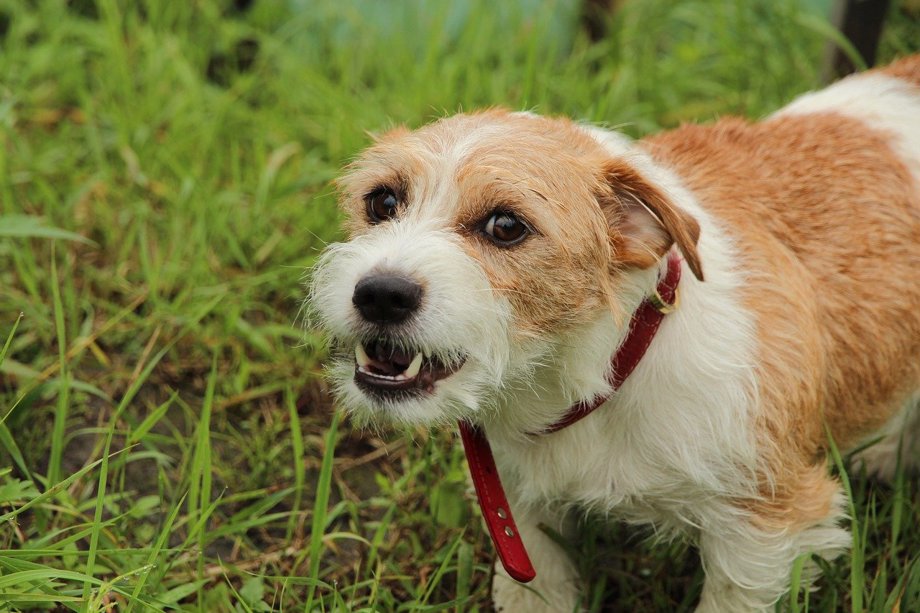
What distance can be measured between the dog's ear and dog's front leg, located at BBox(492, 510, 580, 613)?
103 centimetres

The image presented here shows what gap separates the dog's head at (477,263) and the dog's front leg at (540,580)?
75 centimetres

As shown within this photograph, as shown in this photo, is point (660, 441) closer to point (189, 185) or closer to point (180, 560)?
point (180, 560)

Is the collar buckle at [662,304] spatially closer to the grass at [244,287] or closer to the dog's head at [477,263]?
the dog's head at [477,263]

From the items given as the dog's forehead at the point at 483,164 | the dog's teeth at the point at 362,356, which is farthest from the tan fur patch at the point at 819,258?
the dog's teeth at the point at 362,356

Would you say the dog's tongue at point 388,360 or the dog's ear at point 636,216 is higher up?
the dog's ear at point 636,216

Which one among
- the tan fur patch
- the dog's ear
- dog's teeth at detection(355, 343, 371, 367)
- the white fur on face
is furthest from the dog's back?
dog's teeth at detection(355, 343, 371, 367)

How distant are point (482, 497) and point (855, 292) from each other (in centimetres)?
131

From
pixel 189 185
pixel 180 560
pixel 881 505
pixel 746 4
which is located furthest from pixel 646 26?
pixel 180 560

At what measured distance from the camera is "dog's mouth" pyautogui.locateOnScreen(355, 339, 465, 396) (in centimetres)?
271

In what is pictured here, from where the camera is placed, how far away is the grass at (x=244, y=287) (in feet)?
11.0

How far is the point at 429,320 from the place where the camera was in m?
2.56

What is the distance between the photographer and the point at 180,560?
3258 mm

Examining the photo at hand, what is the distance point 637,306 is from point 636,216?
0.25m

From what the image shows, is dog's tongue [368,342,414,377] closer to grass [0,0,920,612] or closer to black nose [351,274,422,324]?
black nose [351,274,422,324]
